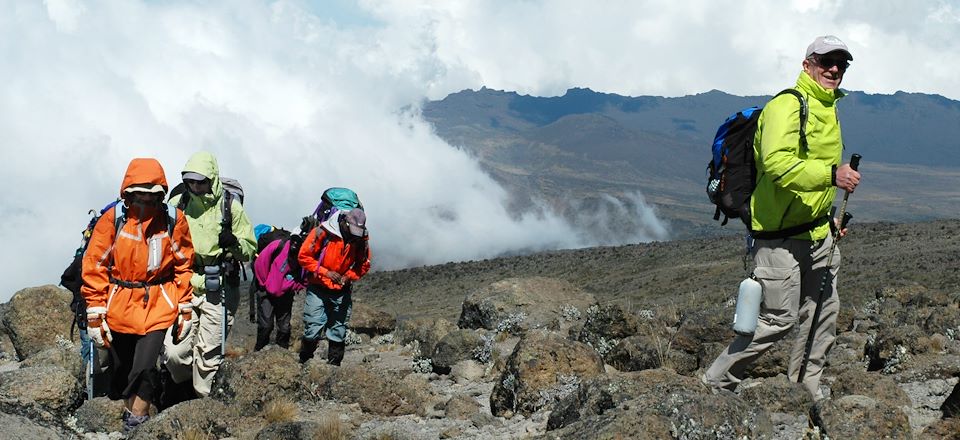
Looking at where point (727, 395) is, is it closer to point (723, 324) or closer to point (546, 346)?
point (546, 346)

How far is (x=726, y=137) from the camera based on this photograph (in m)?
5.75

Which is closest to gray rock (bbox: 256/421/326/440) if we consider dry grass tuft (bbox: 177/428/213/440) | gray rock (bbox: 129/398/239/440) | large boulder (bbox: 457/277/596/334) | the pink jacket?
dry grass tuft (bbox: 177/428/213/440)

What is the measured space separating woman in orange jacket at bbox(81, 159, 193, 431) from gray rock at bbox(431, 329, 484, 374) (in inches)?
158

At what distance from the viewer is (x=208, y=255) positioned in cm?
766

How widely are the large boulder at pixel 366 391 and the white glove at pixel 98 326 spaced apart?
72.6 inches

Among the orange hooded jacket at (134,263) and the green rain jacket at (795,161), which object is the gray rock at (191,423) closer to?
the orange hooded jacket at (134,263)

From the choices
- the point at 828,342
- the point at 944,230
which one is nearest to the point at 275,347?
the point at 828,342

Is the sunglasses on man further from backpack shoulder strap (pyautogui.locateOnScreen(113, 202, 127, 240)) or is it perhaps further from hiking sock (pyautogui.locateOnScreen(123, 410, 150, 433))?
hiking sock (pyautogui.locateOnScreen(123, 410, 150, 433))

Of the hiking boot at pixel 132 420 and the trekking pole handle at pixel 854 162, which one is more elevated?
the trekking pole handle at pixel 854 162

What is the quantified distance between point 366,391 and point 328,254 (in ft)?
5.83

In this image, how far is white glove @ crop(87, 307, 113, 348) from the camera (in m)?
6.15

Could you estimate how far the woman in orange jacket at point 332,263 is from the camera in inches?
345

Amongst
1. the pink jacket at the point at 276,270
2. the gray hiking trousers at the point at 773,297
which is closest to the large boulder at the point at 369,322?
the pink jacket at the point at 276,270

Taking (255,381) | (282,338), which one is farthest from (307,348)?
(255,381)
